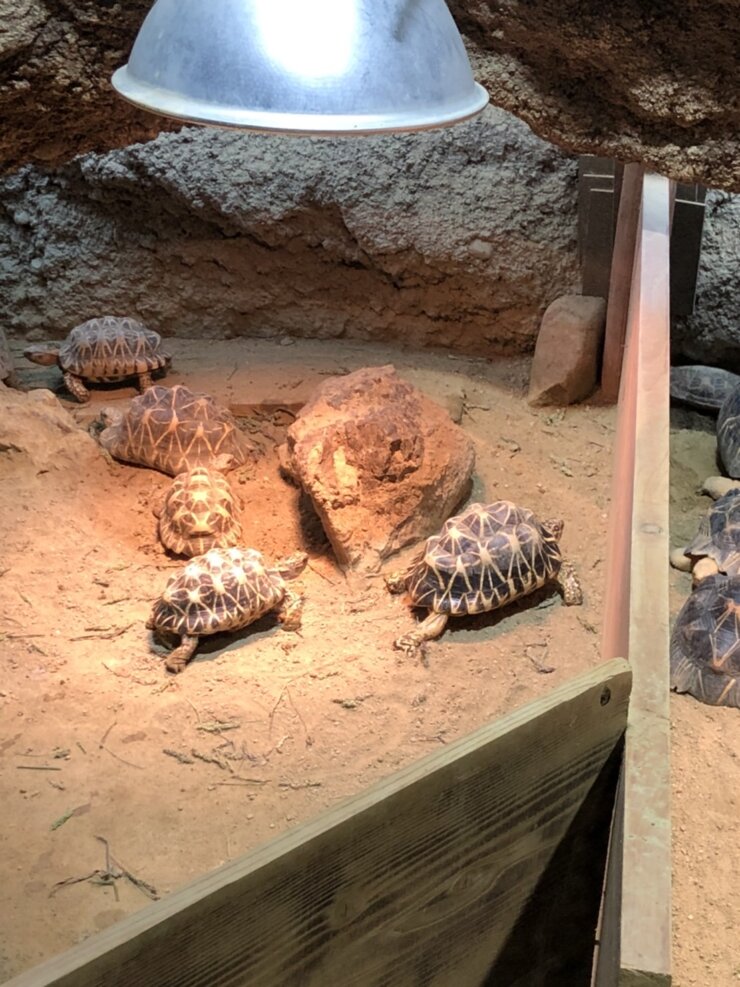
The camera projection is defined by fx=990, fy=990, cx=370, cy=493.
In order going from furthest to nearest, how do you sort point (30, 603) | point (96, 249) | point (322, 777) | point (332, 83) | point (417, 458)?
point (96, 249) → point (417, 458) → point (30, 603) → point (322, 777) → point (332, 83)

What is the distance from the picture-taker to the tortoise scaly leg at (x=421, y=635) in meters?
3.54

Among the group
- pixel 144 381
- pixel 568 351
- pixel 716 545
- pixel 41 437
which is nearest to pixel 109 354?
pixel 144 381

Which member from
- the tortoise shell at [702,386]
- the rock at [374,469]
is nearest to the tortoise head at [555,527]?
the rock at [374,469]

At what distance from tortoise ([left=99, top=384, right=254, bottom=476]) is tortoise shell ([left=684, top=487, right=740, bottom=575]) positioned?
2102mm

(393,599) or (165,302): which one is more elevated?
(165,302)

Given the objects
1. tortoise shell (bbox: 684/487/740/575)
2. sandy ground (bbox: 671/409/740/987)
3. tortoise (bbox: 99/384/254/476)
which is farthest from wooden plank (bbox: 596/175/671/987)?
tortoise (bbox: 99/384/254/476)

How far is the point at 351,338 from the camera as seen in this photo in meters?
6.00

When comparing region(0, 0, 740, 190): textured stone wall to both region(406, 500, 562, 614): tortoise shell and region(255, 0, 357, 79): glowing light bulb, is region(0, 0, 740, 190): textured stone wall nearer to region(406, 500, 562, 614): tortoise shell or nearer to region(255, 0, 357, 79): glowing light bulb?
region(406, 500, 562, 614): tortoise shell

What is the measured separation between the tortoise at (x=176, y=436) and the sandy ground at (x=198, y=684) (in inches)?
4.4

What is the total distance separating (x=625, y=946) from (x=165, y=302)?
5520mm

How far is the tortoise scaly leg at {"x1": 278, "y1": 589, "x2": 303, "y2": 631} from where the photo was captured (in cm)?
368

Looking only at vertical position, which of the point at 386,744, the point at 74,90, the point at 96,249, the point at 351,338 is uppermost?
the point at 74,90

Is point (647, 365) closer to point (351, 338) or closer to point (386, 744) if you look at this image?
point (386, 744)

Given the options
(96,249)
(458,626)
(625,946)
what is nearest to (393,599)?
(458,626)
